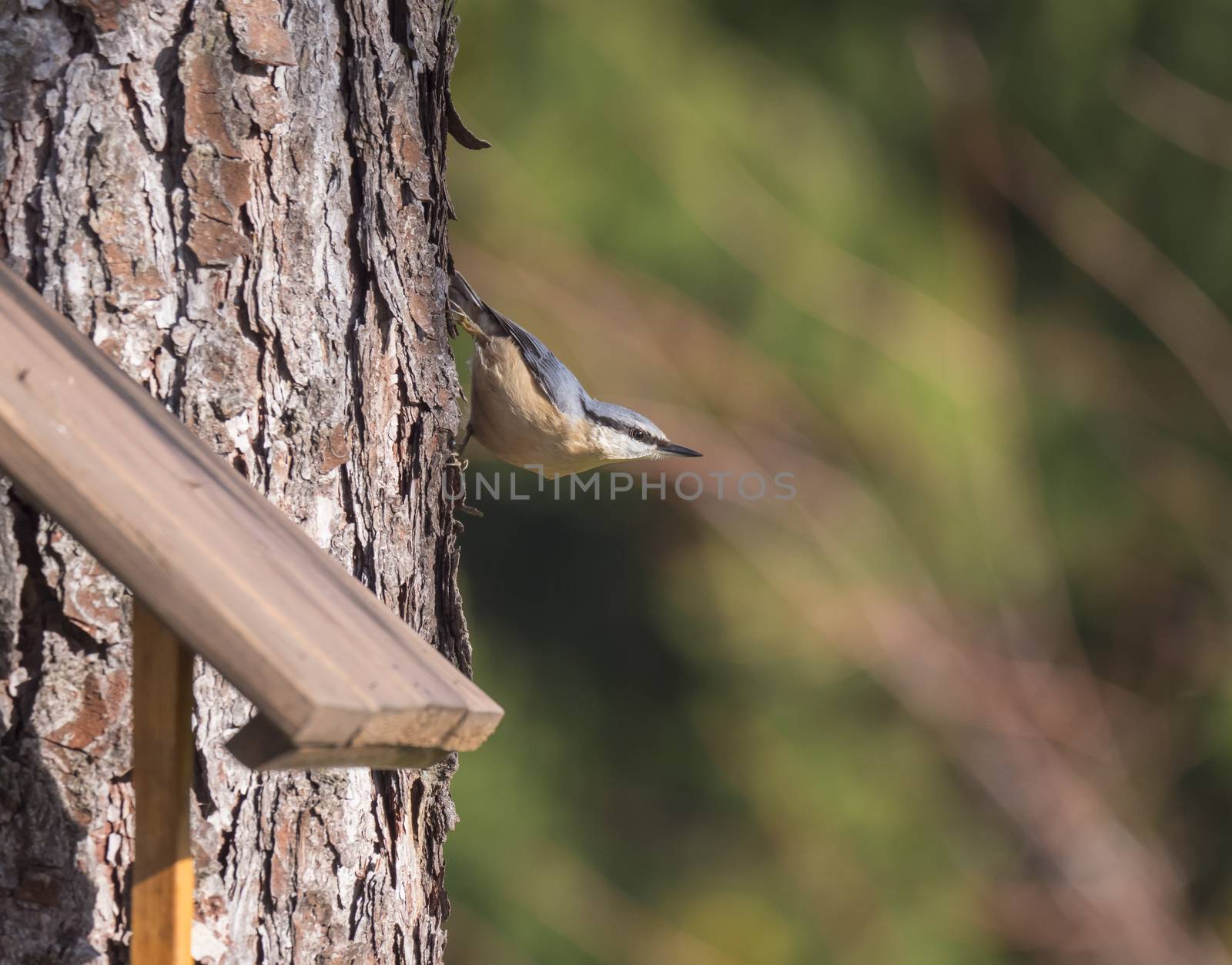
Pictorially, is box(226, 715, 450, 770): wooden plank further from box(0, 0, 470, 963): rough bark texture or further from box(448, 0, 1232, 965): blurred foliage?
box(448, 0, 1232, 965): blurred foliage

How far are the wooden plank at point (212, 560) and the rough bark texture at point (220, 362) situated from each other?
0.29 metres

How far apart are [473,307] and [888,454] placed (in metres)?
1.65

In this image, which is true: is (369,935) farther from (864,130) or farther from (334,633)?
(864,130)

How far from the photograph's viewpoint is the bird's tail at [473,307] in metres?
2.40

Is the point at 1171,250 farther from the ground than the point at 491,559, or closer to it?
farther from the ground

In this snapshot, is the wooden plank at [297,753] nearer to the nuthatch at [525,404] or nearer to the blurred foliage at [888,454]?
the nuthatch at [525,404]

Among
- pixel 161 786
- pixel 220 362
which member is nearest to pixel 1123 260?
pixel 220 362

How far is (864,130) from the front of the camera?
3787 millimetres

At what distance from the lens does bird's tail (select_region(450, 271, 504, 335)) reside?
240cm

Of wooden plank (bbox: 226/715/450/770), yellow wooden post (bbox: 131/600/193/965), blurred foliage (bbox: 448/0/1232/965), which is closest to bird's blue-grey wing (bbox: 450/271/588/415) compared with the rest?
blurred foliage (bbox: 448/0/1232/965)

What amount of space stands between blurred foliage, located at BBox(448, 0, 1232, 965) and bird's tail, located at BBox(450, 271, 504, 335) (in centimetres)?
93

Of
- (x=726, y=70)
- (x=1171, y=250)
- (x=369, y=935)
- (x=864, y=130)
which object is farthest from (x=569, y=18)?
(x=369, y=935)

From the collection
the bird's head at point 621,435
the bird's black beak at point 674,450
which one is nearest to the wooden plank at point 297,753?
the bird's head at point 621,435

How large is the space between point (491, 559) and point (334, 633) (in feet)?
10.5
